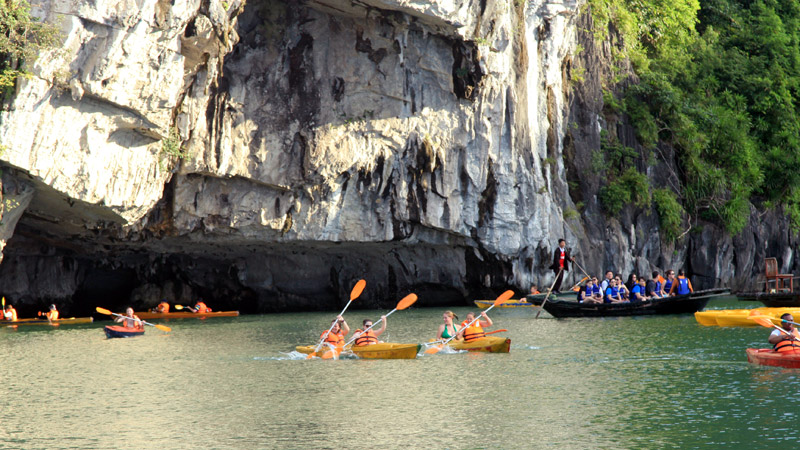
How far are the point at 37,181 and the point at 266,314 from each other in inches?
505

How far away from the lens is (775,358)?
1467cm

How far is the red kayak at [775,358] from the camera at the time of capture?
14445 mm

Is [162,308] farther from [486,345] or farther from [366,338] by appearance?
[486,345]

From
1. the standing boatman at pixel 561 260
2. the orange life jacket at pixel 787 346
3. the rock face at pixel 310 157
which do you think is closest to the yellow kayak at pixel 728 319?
the orange life jacket at pixel 787 346

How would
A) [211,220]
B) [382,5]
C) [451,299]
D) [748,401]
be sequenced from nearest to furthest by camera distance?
[748,401] → [382,5] → [211,220] → [451,299]

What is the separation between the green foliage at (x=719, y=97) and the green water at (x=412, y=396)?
1754 cm

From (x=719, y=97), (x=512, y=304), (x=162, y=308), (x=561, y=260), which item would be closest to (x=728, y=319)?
(x=561, y=260)

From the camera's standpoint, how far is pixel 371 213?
29.2m

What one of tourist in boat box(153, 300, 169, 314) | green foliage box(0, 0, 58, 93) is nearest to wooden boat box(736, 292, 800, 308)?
tourist in boat box(153, 300, 169, 314)

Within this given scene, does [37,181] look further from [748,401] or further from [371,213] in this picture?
[748,401]

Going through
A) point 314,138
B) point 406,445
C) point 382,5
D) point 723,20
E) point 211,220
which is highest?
point 723,20

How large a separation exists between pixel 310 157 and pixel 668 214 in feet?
52.8

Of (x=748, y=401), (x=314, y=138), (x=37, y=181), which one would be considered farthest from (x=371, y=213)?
(x=748, y=401)

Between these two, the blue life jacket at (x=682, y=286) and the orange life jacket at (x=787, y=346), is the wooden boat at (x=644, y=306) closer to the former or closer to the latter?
the blue life jacket at (x=682, y=286)
